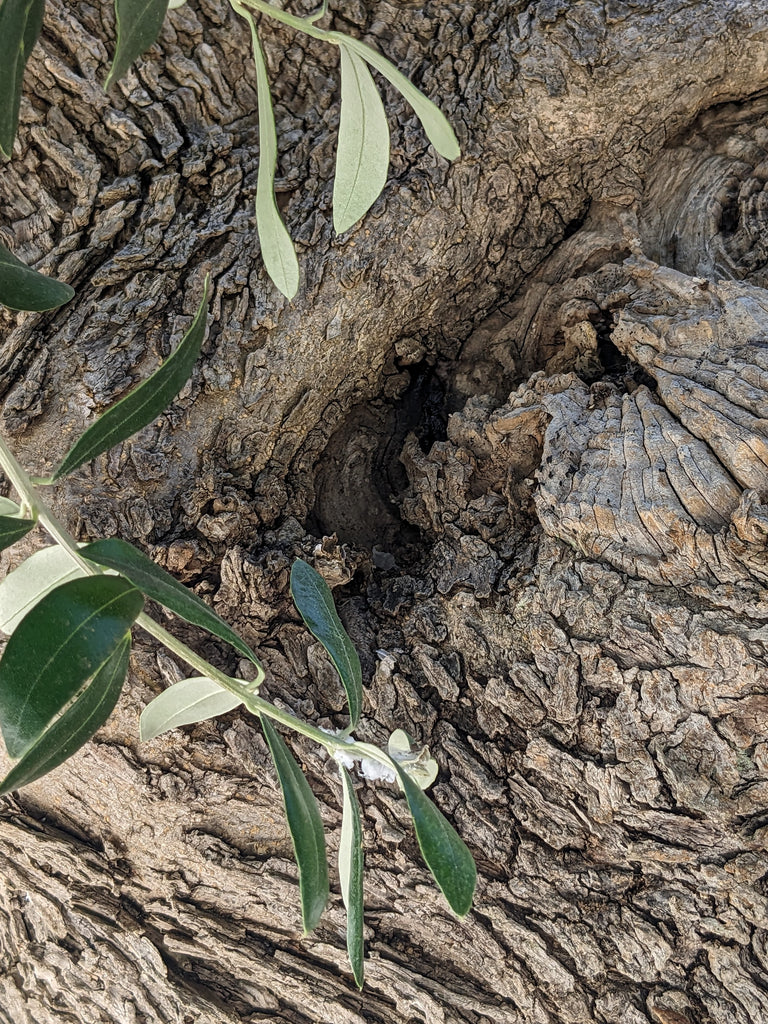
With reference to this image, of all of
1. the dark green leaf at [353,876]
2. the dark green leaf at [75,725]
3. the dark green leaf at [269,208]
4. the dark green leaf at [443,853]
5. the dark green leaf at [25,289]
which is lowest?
the dark green leaf at [353,876]

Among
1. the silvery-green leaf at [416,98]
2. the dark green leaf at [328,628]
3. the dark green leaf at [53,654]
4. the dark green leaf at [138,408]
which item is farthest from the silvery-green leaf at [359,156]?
the dark green leaf at [53,654]

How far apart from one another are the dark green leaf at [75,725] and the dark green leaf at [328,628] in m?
0.30

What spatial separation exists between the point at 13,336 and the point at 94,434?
643 mm

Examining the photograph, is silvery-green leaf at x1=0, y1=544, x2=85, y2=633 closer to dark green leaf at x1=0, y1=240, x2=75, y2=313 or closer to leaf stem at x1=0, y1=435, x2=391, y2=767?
leaf stem at x1=0, y1=435, x2=391, y2=767

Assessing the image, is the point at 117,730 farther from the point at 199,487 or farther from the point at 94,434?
the point at 94,434

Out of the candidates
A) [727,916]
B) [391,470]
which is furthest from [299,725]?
[391,470]

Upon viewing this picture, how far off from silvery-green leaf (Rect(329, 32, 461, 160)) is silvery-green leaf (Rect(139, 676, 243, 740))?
71 centimetres

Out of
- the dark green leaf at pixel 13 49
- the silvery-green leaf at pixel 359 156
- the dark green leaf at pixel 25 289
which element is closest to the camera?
Result: the dark green leaf at pixel 13 49

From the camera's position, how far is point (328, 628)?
1.01 meters

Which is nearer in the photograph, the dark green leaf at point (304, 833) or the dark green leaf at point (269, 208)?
the dark green leaf at point (304, 833)

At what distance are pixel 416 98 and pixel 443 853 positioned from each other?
2.65 feet

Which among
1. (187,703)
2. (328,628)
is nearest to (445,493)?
(328,628)

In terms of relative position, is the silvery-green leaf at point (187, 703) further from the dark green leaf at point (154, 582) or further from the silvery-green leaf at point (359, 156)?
the silvery-green leaf at point (359, 156)

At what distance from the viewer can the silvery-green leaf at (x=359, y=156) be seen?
991 mm
